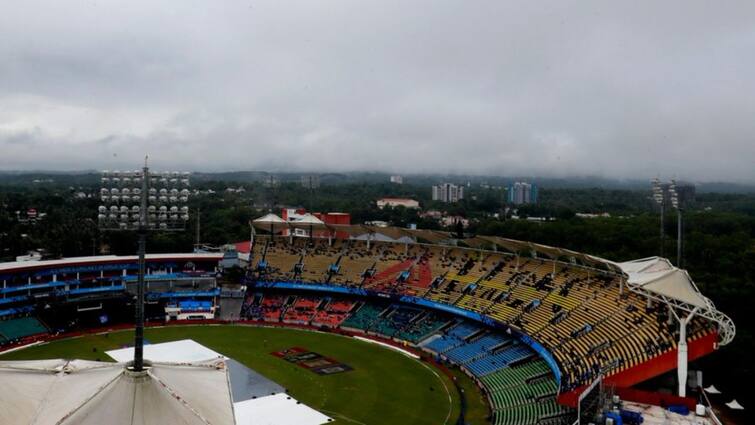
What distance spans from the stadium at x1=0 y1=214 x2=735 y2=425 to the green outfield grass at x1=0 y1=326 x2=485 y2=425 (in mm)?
203

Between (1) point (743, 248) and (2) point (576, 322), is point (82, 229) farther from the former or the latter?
(1) point (743, 248)

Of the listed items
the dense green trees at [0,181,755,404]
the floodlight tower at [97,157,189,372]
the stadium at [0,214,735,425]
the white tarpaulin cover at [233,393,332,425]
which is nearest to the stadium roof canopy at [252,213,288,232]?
the stadium at [0,214,735,425]

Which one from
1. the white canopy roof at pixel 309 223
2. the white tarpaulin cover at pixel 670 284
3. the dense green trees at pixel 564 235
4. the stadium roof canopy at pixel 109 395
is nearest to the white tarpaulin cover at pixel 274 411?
the stadium roof canopy at pixel 109 395

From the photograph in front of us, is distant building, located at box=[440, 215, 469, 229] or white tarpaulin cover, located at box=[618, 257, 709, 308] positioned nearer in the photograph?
white tarpaulin cover, located at box=[618, 257, 709, 308]

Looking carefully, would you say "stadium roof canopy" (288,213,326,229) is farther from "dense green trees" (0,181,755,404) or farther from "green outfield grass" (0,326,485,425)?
"dense green trees" (0,181,755,404)

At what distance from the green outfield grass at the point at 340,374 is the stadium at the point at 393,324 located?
20 centimetres

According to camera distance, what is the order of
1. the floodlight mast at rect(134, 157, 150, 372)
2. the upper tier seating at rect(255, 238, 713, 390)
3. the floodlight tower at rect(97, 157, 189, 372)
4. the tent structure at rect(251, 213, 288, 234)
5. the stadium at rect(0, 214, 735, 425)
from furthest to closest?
the tent structure at rect(251, 213, 288, 234) < the upper tier seating at rect(255, 238, 713, 390) < the stadium at rect(0, 214, 735, 425) < the floodlight tower at rect(97, 157, 189, 372) < the floodlight mast at rect(134, 157, 150, 372)

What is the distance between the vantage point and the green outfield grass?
4128 cm

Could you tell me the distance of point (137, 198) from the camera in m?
21.9

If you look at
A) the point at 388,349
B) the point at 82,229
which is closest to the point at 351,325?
the point at 388,349

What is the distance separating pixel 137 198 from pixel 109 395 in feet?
26.1

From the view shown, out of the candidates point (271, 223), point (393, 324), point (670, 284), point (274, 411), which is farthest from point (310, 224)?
point (670, 284)

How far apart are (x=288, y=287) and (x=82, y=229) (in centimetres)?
4549

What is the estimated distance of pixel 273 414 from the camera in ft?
131
